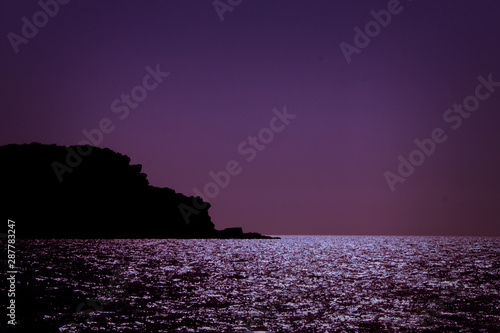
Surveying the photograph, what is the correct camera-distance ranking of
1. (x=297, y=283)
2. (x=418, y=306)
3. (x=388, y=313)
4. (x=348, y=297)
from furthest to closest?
(x=297, y=283) → (x=348, y=297) → (x=418, y=306) → (x=388, y=313)

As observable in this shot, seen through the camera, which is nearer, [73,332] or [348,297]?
[73,332]

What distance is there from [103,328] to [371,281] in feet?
149

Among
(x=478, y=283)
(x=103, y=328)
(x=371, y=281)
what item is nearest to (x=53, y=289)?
(x=103, y=328)

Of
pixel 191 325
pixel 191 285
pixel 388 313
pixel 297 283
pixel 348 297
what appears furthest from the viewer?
pixel 297 283

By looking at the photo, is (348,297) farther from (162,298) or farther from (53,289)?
(53,289)

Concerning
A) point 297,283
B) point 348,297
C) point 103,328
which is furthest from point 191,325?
point 297,283

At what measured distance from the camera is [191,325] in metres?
32.9

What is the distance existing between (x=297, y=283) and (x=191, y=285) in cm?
1488

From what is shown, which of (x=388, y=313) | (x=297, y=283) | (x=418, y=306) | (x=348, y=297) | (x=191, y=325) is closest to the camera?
(x=191, y=325)

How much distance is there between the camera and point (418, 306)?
143 ft

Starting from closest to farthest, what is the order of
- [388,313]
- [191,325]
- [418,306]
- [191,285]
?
1. [191,325]
2. [388,313]
3. [418,306]
4. [191,285]

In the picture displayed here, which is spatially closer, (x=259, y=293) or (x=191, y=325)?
(x=191, y=325)

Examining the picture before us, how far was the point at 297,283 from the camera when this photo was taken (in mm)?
62750

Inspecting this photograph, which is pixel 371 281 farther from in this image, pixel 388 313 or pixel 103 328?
pixel 103 328
